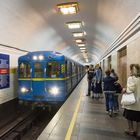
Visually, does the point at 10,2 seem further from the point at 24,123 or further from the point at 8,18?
the point at 24,123

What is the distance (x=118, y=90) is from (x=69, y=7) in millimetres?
3942

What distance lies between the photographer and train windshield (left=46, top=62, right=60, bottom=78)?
9523mm

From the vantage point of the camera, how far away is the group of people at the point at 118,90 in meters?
4.80

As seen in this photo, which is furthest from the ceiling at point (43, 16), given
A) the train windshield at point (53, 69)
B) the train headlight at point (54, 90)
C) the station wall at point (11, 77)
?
the train headlight at point (54, 90)

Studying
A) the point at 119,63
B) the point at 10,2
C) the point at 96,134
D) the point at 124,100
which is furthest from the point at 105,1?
the point at 119,63

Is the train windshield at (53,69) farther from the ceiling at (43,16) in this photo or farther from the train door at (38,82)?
the ceiling at (43,16)

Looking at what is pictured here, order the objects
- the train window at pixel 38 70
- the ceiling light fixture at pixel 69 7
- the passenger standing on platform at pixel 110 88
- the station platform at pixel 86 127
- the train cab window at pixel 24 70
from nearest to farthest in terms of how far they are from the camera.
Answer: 1. the station platform at pixel 86 127
2. the passenger standing on platform at pixel 110 88
3. the ceiling light fixture at pixel 69 7
4. the train window at pixel 38 70
5. the train cab window at pixel 24 70

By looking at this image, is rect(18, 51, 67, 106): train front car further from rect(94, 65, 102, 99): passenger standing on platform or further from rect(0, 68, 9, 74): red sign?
rect(94, 65, 102, 99): passenger standing on platform

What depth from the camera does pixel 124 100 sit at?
4887 mm

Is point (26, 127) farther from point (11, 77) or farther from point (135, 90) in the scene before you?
point (135, 90)

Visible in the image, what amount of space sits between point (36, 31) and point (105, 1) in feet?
16.4

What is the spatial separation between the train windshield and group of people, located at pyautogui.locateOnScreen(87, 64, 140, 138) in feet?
7.47

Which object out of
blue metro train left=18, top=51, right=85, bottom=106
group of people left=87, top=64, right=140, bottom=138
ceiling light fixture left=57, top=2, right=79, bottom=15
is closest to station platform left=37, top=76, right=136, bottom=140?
group of people left=87, top=64, right=140, bottom=138

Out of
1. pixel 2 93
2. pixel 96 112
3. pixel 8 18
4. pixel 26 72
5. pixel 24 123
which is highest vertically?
pixel 8 18
